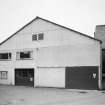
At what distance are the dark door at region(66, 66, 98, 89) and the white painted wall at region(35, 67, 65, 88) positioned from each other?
863 mm

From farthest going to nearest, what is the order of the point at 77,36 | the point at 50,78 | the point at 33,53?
the point at 33,53
the point at 50,78
the point at 77,36

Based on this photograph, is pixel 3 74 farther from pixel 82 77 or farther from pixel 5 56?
pixel 82 77

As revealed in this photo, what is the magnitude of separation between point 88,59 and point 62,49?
387cm

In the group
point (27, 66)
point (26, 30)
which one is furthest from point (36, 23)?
point (27, 66)

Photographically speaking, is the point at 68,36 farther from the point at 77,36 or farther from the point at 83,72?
the point at 83,72

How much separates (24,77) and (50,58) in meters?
5.65

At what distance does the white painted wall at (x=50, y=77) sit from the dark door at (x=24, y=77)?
1.10 metres

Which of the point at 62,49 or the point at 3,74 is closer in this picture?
the point at 62,49

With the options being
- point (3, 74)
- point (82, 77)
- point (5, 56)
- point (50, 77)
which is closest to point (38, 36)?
point (50, 77)

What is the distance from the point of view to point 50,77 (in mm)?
21828

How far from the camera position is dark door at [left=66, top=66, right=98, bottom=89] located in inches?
751

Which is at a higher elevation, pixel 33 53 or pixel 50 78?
pixel 33 53

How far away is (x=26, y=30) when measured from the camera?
80.3ft

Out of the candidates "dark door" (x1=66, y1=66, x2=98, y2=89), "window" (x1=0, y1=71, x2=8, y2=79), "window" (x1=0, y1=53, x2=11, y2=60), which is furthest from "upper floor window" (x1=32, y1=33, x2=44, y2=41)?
"window" (x1=0, y1=71, x2=8, y2=79)
